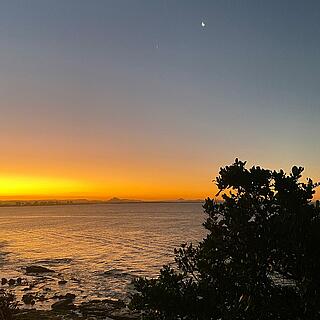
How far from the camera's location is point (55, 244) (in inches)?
3816

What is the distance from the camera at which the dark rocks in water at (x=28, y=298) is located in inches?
1523

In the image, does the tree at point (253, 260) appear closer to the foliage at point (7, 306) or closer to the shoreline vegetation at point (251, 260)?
the shoreline vegetation at point (251, 260)

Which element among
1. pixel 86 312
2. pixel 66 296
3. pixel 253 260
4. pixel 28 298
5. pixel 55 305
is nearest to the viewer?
pixel 253 260

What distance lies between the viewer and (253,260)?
41.7 ft

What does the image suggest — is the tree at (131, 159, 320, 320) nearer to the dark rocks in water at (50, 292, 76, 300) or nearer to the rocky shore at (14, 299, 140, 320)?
the rocky shore at (14, 299, 140, 320)

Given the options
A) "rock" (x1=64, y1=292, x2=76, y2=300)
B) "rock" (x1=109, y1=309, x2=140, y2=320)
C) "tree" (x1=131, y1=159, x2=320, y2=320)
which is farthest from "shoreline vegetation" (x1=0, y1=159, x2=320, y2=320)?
"rock" (x1=64, y1=292, x2=76, y2=300)

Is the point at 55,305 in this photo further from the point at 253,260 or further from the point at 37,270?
the point at 253,260

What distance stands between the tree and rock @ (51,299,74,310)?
2579cm

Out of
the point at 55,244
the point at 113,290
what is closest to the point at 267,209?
the point at 113,290

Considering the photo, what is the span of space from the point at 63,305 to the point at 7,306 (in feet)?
18.9

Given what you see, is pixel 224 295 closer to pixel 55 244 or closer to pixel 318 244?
pixel 318 244

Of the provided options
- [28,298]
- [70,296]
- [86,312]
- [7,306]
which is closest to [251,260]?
[86,312]

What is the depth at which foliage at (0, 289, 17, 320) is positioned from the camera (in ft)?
101

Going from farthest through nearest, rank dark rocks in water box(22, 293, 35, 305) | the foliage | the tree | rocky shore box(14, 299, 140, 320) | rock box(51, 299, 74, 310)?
1. dark rocks in water box(22, 293, 35, 305)
2. rock box(51, 299, 74, 310)
3. rocky shore box(14, 299, 140, 320)
4. the foliage
5. the tree
